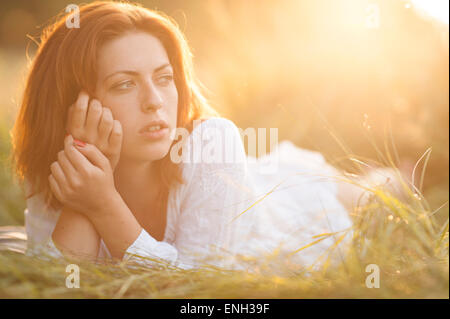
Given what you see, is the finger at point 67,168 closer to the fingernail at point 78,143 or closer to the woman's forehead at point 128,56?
the fingernail at point 78,143

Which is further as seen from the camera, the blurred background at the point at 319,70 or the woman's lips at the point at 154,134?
the blurred background at the point at 319,70

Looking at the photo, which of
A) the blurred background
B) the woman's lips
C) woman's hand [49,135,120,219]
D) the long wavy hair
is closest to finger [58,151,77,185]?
woman's hand [49,135,120,219]

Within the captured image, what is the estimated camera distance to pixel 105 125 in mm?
1184

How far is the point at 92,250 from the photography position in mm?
1208

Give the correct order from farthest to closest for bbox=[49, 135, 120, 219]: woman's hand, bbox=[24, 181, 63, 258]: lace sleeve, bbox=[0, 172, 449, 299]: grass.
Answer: bbox=[24, 181, 63, 258]: lace sleeve → bbox=[49, 135, 120, 219]: woman's hand → bbox=[0, 172, 449, 299]: grass

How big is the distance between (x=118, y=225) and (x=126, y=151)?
9.8 inches

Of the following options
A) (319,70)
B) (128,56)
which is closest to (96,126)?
(128,56)

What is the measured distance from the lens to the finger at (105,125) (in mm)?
1182

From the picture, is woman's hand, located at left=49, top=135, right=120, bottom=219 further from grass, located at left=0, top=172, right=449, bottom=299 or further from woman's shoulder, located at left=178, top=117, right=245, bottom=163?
woman's shoulder, located at left=178, top=117, right=245, bottom=163

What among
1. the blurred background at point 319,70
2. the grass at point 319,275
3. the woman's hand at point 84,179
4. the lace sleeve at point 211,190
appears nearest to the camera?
the grass at point 319,275

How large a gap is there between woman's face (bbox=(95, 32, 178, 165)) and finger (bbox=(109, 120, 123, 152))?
0.07 feet

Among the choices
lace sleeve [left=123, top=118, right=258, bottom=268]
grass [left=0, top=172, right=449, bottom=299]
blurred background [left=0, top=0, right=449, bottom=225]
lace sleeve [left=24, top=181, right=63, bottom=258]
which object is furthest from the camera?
blurred background [left=0, top=0, right=449, bottom=225]

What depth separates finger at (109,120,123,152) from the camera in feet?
3.90

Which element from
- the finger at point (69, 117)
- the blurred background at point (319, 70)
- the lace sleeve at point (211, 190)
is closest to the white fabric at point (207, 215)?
the lace sleeve at point (211, 190)
